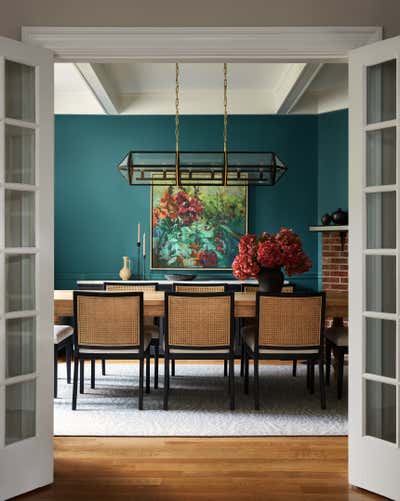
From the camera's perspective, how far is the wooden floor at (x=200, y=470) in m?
2.86

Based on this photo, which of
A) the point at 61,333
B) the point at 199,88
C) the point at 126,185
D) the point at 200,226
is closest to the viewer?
the point at 61,333

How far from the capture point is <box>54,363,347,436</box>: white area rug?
3953mm

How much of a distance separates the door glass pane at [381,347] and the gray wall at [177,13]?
1.50m

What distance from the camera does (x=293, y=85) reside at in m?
6.07

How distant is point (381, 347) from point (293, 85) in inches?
152

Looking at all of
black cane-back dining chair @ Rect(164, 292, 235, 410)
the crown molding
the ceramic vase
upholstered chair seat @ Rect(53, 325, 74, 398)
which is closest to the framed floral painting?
the ceramic vase

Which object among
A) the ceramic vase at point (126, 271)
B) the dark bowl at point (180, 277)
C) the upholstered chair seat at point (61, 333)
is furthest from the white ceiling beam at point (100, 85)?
the upholstered chair seat at point (61, 333)

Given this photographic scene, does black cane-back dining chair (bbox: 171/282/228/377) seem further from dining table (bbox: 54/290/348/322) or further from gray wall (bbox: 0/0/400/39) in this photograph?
gray wall (bbox: 0/0/400/39)

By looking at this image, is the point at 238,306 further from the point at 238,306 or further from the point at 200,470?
the point at 200,470

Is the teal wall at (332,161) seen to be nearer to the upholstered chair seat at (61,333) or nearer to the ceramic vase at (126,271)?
the ceramic vase at (126,271)

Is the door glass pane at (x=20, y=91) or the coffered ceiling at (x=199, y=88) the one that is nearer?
the door glass pane at (x=20, y=91)

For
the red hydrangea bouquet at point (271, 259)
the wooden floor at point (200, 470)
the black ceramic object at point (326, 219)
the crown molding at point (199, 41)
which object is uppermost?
the crown molding at point (199, 41)

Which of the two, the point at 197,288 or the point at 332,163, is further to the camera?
the point at 332,163

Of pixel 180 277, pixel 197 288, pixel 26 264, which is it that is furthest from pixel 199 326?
pixel 180 277
